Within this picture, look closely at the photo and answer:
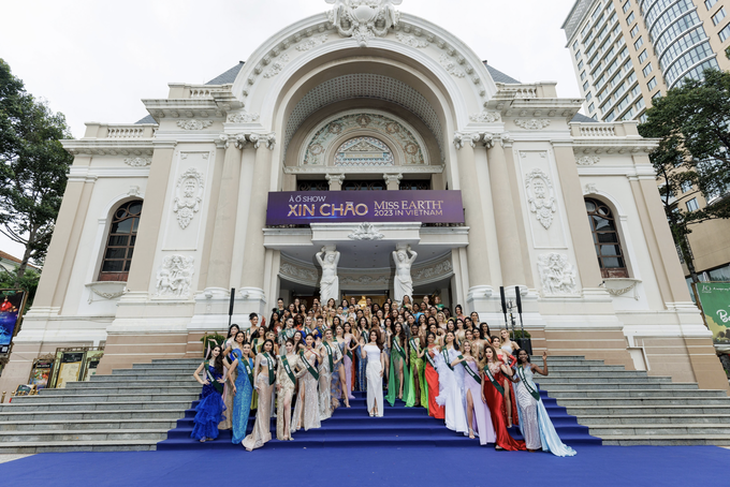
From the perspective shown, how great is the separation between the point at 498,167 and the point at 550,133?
3.33 m

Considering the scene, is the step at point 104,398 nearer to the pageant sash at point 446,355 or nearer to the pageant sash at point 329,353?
the pageant sash at point 329,353

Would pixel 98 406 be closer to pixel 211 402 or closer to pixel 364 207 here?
pixel 211 402

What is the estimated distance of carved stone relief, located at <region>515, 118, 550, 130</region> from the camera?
52.3 ft

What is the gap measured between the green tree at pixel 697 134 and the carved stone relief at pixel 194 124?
80.0ft

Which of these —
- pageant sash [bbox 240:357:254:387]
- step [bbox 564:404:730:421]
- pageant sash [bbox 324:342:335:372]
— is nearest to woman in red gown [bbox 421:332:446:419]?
pageant sash [bbox 324:342:335:372]

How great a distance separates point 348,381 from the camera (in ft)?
27.2

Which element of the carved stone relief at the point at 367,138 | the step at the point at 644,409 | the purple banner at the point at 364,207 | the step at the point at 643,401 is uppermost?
the carved stone relief at the point at 367,138

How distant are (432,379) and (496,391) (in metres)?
1.49

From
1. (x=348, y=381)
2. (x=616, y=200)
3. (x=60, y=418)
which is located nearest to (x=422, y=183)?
(x=616, y=200)

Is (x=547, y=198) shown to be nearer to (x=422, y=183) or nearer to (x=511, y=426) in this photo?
(x=422, y=183)

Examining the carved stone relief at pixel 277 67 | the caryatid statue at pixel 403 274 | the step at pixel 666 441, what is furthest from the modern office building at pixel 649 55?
the carved stone relief at pixel 277 67

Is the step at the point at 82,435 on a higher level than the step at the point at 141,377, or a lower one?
lower

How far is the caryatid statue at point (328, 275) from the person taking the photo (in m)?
13.4

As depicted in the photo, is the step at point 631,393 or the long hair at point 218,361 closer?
the long hair at point 218,361
